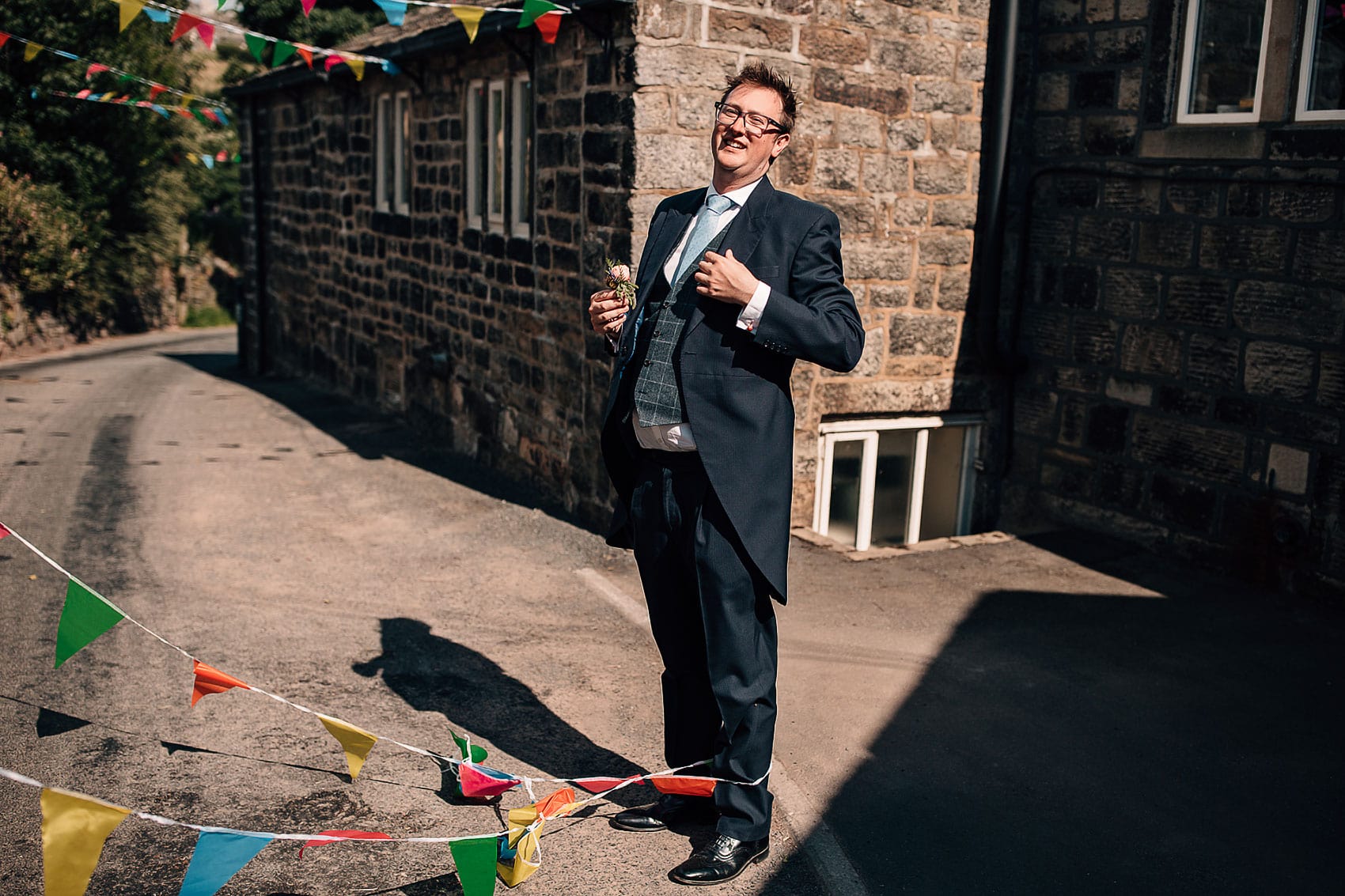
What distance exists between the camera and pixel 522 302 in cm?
816

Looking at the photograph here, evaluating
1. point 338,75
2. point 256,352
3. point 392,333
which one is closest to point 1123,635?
point 392,333

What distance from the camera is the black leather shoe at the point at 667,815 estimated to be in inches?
143

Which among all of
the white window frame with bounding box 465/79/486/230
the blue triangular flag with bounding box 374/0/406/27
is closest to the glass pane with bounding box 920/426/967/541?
the white window frame with bounding box 465/79/486/230

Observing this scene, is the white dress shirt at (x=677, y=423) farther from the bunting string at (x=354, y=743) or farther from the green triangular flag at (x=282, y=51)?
the green triangular flag at (x=282, y=51)

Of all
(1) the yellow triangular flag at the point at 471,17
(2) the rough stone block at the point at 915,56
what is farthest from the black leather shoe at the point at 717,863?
(2) the rough stone block at the point at 915,56

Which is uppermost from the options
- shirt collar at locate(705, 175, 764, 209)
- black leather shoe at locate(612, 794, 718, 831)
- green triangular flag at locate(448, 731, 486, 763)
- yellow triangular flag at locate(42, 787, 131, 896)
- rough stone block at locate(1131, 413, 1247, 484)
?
shirt collar at locate(705, 175, 764, 209)

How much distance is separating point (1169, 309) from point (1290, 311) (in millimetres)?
716

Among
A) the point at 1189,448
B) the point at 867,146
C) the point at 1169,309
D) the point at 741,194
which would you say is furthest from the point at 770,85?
the point at 1189,448

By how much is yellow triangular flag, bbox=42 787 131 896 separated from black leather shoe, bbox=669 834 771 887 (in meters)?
1.49

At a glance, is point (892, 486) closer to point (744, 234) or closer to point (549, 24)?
point (549, 24)

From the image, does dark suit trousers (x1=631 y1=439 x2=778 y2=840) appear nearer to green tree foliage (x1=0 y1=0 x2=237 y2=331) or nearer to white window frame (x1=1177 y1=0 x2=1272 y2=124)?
white window frame (x1=1177 y1=0 x2=1272 y2=124)

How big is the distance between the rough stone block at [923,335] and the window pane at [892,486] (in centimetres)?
58

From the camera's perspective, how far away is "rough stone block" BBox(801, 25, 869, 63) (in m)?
6.76

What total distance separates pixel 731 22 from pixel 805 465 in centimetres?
264
